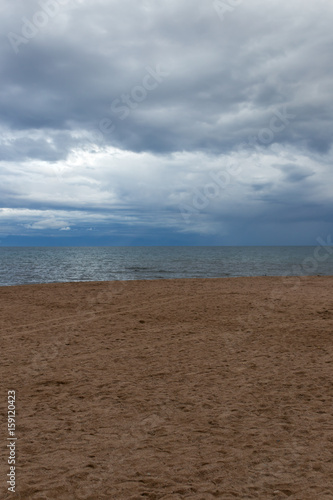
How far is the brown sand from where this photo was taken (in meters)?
4.10

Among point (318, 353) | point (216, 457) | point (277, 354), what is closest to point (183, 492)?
point (216, 457)

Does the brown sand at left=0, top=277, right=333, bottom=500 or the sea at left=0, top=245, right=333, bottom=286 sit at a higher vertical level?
the sea at left=0, top=245, right=333, bottom=286

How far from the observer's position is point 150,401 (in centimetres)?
630

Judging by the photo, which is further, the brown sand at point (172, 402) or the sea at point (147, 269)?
the sea at point (147, 269)

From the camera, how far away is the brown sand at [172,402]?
4.10 meters

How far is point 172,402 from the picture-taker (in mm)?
6254

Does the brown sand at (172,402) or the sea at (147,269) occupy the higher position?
the sea at (147,269)

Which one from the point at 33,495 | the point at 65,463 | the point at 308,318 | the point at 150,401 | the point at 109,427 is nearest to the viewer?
the point at 33,495

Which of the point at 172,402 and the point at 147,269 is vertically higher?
the point at 147,269

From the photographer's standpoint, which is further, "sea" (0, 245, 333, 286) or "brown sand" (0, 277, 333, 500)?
"sea" (0, 245, 333, 286)

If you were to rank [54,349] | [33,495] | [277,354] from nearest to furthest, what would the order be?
[33,495], [277,354], [54,349]

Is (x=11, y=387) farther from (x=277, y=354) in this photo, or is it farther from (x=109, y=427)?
(x=277, y=354)

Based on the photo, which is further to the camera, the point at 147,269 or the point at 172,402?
the point at 147,269

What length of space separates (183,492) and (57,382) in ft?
14.0
